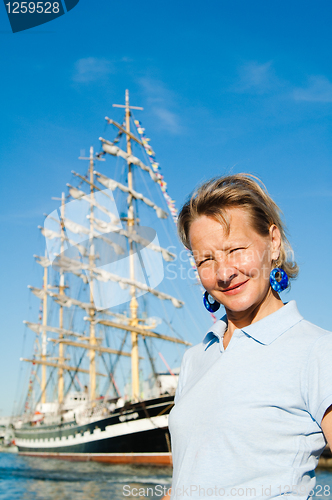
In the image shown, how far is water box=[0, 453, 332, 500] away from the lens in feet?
56.4

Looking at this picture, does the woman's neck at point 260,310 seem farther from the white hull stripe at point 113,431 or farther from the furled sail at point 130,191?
the furled sail at point 130,191

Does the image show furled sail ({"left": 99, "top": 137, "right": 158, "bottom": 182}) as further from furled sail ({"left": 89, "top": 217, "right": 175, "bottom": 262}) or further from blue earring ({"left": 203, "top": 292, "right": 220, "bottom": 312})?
blue earring ({"left": 203, "top": 292, "right": 220, "bottom": 312})

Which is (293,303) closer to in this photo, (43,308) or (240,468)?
(240,468)

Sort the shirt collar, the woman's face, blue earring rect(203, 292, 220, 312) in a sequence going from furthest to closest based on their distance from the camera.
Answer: blue earring rect(203, 292, 220, 312) < the woman's face < the shirt collar

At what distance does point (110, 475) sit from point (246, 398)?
2432 centimetres

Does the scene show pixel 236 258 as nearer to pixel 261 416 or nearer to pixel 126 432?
pixel 261 416

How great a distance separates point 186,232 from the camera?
172 cm

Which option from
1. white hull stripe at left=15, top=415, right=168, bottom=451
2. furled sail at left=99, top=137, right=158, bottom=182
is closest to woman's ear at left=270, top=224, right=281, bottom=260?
white hull stripe at left=15, top=415, right=168, bottom=451

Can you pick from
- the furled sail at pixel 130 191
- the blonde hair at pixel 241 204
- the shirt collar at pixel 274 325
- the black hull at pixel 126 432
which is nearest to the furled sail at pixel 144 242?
the furled sail at pixel 130 191

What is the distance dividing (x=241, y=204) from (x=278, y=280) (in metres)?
0.29

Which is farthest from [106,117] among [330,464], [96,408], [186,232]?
[186,232]

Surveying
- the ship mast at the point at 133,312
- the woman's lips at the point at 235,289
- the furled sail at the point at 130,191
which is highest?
the furled sail at the point at 130,191

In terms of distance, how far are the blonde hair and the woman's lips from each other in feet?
0.59

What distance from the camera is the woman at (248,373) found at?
117cm
